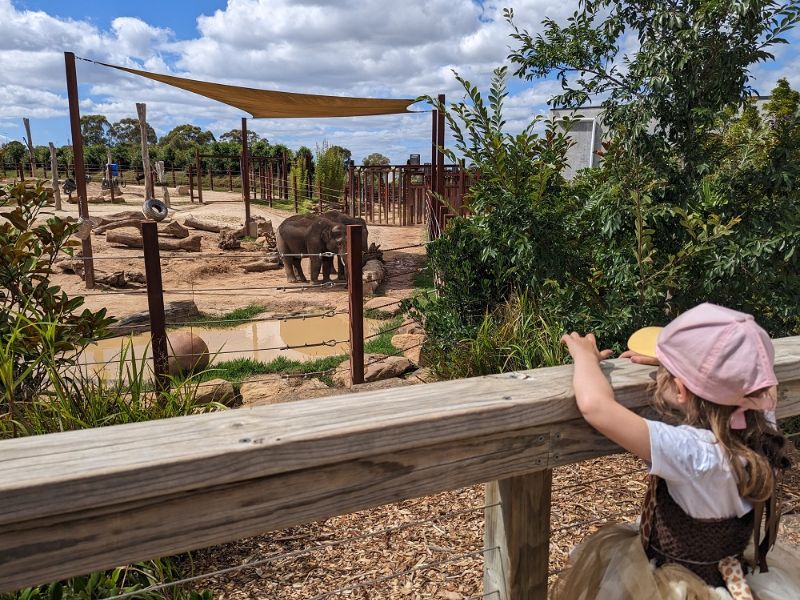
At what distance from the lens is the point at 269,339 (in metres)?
8.83

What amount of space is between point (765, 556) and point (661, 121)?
2.50 metres

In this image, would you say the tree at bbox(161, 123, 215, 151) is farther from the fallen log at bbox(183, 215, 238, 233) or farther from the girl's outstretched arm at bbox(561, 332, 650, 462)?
the girl's outstretched arm at bbox(561, 332, 650, 462)

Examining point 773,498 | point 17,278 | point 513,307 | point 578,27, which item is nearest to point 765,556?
point 773,498

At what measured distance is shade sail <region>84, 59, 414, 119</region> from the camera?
10578 millimetres

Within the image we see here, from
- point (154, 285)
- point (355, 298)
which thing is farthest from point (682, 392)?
point (355, 298)

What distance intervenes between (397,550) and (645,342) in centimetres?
153

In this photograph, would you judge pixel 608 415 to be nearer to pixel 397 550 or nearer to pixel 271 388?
pixel 397 550

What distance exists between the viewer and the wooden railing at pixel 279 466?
0.88m

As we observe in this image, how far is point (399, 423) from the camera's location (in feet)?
3.45

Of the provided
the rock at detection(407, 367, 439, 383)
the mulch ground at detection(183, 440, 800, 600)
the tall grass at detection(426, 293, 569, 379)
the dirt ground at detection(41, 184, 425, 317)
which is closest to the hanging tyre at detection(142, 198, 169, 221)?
the dirt ground at detection(41, 184, 425, 317)

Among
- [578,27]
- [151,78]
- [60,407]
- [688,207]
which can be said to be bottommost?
[60,407]

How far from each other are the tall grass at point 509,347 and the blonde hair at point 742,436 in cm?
257

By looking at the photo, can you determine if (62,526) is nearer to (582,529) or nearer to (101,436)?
(101,436)

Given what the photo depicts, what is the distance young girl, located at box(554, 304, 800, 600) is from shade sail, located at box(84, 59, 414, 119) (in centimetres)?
993
